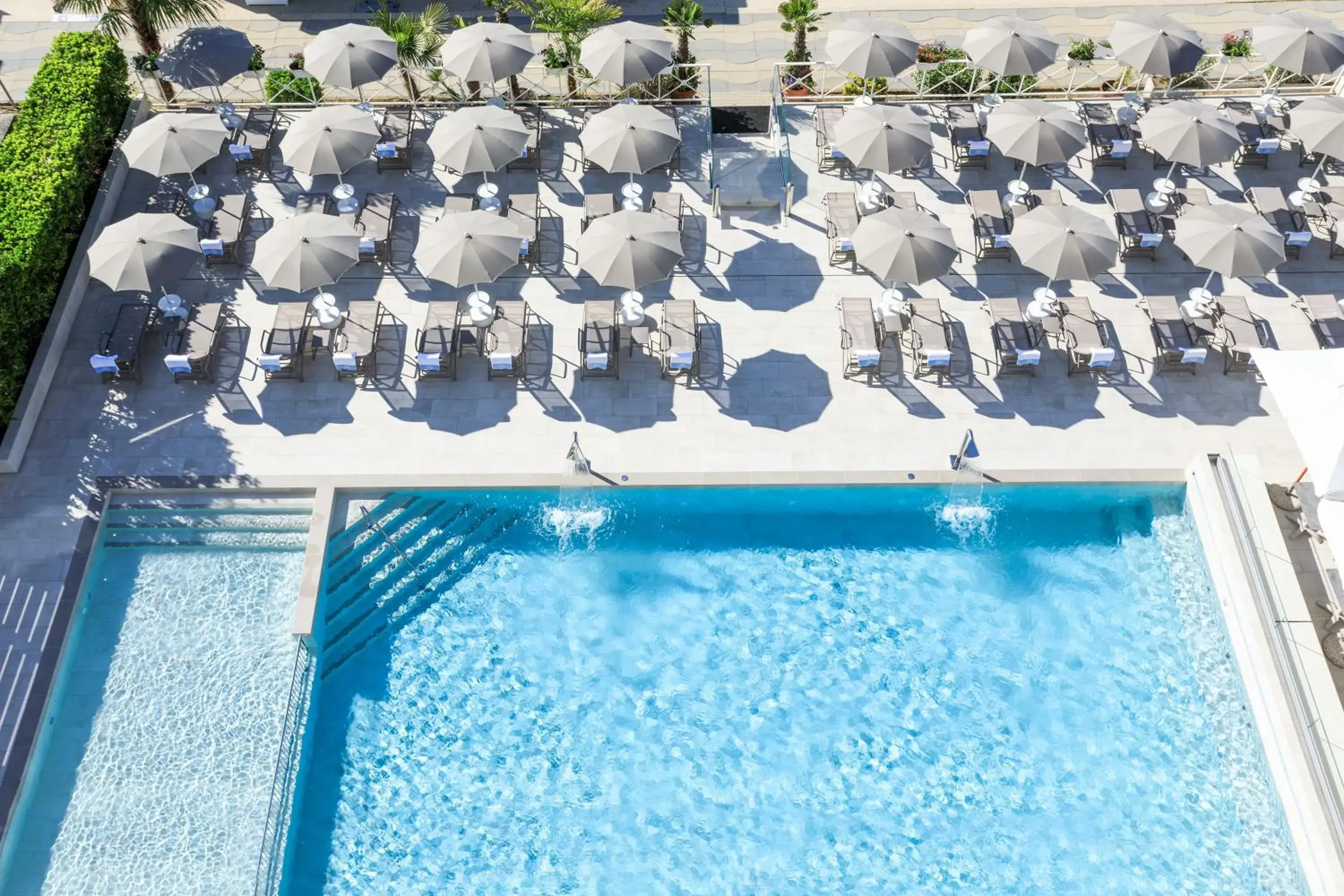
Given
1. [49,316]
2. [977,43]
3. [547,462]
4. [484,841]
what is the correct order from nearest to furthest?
[484,841] → [547,462] → [49,316] → [977,43]

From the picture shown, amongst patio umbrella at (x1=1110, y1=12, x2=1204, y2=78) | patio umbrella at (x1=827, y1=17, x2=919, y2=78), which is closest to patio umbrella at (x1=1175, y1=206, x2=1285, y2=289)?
patio umbrella at (x1=1110, y1=12, x2=1204, y2=78)

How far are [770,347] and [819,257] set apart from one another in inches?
97.0

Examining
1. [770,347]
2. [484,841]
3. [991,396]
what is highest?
[770,347]

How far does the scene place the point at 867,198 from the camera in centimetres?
2078

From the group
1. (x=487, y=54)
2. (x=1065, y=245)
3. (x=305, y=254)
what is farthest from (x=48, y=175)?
(x=1065, y=245)

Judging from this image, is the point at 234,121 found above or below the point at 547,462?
above

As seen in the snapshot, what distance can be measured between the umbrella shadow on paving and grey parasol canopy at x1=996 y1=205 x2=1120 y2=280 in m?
4.01

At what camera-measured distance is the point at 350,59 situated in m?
21.7

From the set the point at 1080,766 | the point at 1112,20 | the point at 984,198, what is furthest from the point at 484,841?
the point at 1112,20

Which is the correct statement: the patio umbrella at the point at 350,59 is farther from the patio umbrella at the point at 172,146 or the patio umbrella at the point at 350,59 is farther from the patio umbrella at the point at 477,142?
the patio umbrella at the point at 172,146

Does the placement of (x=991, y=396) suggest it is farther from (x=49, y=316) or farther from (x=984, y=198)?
(x=49, y=316)

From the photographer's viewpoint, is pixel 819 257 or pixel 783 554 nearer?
pixel 783 554

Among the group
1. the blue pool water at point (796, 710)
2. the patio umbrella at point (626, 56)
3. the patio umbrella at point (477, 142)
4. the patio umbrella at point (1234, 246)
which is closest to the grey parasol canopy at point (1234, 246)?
the patio umbrella at point (1234, 246)

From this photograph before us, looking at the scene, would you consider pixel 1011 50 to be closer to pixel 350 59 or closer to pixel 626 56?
pixel 626 56
